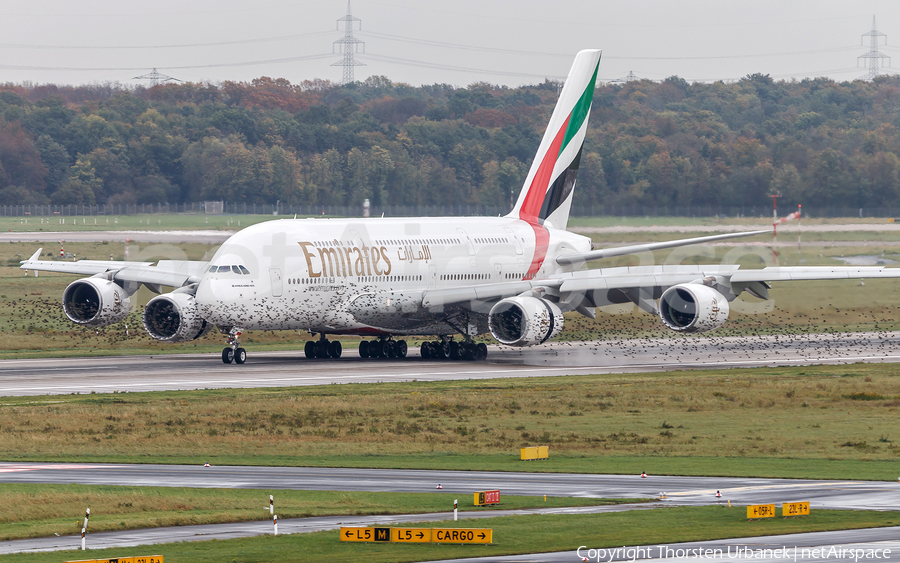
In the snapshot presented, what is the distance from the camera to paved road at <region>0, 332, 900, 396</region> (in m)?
44.8

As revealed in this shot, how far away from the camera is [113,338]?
206ft

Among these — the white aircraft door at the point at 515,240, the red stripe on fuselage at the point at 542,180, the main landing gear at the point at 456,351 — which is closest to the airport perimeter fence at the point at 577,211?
the red stripe on fuselage at the point at 542,180

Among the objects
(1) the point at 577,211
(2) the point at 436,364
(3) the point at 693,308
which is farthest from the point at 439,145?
(3) the point at 693,308

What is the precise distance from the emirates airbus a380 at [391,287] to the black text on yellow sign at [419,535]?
27.8 meters

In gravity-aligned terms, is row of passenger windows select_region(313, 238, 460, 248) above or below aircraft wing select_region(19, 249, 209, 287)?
above

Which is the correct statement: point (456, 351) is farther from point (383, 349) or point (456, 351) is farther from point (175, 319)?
point (175, 319)

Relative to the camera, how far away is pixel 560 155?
6138 cm

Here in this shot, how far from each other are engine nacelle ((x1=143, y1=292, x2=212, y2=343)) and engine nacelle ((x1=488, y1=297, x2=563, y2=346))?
10989mm

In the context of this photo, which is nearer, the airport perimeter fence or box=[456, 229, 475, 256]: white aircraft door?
box=[456, 229, 475, 256]: white aircraft door

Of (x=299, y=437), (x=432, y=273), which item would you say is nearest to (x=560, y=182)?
(x=432, y=273)

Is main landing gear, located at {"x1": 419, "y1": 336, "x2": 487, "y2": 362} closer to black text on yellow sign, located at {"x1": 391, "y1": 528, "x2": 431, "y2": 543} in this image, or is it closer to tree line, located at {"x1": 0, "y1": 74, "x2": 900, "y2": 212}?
tree line, located at {"x1": 0, "y1": 74, "x2": 900, "y2": 212}

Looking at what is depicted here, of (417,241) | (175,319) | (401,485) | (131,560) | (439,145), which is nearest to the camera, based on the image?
(131,560)

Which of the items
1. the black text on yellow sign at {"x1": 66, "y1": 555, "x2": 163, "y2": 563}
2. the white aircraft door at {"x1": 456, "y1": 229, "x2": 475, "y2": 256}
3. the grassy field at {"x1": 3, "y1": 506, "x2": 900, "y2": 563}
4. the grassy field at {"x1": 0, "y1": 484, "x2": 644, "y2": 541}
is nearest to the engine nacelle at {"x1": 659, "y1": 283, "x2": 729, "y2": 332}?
the white aircraft door at {"x1": 456, "y1": 229, "x2": 475, "y2": 256}

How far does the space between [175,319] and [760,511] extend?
1271 inches
